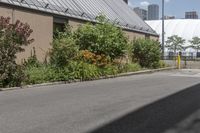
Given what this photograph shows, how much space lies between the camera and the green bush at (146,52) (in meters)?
34.4

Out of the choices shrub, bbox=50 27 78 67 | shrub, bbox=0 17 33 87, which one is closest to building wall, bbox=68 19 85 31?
shrub, bbox=50 27 78 67

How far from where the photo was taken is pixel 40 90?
17.3 metres

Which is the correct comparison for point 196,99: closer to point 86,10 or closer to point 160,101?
point 160,101

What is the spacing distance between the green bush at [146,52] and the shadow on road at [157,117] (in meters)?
19.1

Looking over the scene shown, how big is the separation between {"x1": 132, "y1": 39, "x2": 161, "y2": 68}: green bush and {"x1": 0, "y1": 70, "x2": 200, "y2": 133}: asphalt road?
17.0 m

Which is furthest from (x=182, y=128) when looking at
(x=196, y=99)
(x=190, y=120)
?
(x=196, y=99)

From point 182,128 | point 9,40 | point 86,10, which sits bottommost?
point 182,128

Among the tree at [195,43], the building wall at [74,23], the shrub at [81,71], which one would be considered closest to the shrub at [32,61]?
the shrub at [81,71]

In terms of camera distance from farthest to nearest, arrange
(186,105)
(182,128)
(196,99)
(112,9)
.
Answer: (112,9), (196,99), (186,105), (182,128)

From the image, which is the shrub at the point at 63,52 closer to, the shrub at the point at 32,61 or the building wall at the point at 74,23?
the shrub at the point at 32,61

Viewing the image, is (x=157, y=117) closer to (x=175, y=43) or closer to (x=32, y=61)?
(x=32, y=61)

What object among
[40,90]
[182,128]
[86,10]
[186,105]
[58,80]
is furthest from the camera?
[86,10]

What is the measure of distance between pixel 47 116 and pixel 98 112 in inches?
54.7

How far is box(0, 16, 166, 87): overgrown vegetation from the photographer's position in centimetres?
1830
